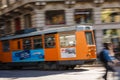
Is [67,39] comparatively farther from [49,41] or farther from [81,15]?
[81,15]

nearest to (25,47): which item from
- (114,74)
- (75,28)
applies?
(75,28)

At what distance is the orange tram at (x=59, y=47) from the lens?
2391 centimetres

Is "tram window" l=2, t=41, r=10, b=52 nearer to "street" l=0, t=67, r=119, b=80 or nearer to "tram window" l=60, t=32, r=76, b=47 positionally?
"tram window" l=60, t=32, r=76, b=47

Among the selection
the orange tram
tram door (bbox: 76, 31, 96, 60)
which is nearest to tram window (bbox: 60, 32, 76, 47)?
the orange tram

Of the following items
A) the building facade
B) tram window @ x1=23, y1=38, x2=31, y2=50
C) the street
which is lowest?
the street

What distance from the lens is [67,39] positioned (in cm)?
2403

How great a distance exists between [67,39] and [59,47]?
67 centimetres

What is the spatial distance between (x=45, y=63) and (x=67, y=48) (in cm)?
209

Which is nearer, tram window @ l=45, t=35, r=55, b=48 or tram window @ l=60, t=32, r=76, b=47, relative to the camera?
tram window @ l=60, t=32, r=76, b=47

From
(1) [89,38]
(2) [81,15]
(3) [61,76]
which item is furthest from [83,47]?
(2) [81,15]

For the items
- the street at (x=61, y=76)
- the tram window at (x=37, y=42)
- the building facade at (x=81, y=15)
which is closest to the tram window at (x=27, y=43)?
the tram window at (x=37, y=42)

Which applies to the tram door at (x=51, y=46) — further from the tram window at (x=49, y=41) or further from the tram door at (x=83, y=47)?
the tram door at (x=83, y=47)

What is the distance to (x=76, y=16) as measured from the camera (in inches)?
1321

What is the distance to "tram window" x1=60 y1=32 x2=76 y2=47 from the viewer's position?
24019 millimetres
